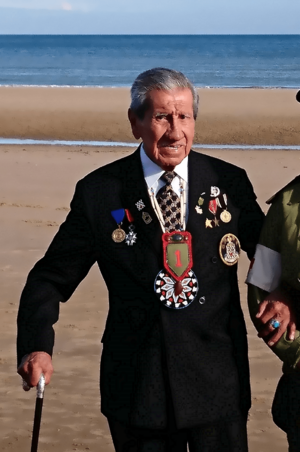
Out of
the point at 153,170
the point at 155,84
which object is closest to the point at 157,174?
the point at 153,170

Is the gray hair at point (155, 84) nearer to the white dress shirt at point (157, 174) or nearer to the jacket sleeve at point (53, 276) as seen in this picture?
the white dress shirt at point (157, 174)

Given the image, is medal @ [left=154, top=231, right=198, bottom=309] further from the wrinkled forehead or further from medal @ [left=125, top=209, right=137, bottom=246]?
the wrinkled forehead

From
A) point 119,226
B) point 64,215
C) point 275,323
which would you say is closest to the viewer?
point 275,323

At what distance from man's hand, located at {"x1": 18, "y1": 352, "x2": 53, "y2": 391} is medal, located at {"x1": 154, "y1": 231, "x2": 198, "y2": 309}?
47cm

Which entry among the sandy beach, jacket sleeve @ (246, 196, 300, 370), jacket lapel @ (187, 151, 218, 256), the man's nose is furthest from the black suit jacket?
the sandy beach

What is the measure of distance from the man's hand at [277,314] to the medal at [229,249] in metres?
0.20

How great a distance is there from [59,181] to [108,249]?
1159cm

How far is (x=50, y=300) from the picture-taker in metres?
3.50

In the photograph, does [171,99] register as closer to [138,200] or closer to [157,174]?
[157,174]

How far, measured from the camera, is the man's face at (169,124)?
3305mm

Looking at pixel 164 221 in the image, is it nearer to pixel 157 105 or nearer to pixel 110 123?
pixel 157 105

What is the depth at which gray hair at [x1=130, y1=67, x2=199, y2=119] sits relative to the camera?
3297 mm

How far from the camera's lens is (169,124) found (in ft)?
10.9

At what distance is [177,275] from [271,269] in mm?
333
